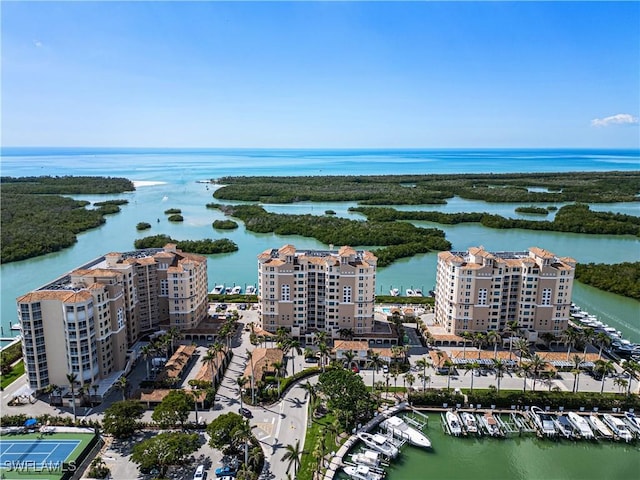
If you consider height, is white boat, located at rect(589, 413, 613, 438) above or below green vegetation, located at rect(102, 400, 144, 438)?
below

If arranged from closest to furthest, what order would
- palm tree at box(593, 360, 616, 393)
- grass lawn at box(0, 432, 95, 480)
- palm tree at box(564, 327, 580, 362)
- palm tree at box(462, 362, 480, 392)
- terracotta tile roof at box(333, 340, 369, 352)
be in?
grass lawn at box(0, 432, 95, 480) → palm tree at box(593, 360, 616, 393) → palm tree at box(462, 362, 480, 392) → palm tree at box(564, 327, 580, 362) → terracotta tile roof at box(333, 340, 369, 352)

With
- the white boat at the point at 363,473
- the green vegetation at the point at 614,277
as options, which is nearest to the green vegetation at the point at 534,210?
the green vegetation at the point at 614,277

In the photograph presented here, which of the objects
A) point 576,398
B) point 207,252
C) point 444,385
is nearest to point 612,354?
point 576,398

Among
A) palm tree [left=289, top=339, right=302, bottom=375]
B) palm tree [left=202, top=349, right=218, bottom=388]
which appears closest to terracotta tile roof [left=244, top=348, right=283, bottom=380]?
palm tree [left=289, top=339, right=302, bottom=375]

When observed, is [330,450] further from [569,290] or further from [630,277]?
[630,277]

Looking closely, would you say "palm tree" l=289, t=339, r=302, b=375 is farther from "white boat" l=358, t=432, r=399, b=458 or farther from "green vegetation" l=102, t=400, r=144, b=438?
"green vegetation" l=102, t=400, r=144, b=438

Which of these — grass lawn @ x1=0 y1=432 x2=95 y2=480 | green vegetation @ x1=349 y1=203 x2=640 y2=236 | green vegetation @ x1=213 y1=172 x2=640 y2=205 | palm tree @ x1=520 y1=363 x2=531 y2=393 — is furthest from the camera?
green vegetation @ x1=213 y1=172 x2=640 y2=205

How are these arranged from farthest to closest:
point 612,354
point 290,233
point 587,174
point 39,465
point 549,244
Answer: point 587,174 < point 290,233 < point 549,244 < point 612,354 < point 39,465

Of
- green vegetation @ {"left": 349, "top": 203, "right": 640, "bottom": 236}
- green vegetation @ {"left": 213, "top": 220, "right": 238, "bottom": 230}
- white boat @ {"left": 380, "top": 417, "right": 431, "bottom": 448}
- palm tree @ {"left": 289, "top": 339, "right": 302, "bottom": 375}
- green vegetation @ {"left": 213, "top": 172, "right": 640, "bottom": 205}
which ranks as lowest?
white boat @ {"left": 380, "top": 417, "right": 431, "bottom": 448}
